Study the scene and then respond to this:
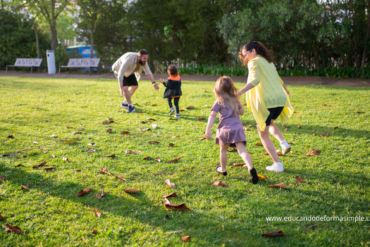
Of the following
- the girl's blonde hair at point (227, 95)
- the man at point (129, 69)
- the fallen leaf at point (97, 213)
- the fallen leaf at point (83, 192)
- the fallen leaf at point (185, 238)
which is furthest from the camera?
the man at point (129, 69)

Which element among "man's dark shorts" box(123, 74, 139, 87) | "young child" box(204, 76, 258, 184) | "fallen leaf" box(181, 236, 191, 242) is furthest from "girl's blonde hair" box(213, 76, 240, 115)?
"man's dark shorts" box(123, 74, 139, 87)

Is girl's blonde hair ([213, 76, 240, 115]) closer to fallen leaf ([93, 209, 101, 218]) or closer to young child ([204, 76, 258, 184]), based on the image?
young child ([204, 76, 258, 184])

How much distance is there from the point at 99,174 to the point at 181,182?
1089 millimetres

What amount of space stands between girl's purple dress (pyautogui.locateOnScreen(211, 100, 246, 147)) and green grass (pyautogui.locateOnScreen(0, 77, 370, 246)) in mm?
517

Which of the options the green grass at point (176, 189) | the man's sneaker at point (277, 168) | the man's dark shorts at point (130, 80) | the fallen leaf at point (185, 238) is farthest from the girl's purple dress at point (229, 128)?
the man's dark shorts at point (130, 80)

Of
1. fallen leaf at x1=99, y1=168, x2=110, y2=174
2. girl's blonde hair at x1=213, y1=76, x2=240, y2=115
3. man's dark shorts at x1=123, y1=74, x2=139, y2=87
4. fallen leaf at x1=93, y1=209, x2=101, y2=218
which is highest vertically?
man's dark shorts at x1=123, y1=74, x2=139, y2=87

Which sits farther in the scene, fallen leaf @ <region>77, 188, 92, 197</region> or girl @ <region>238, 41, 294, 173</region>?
girl @ <region>238, 41, 294, 173</region>

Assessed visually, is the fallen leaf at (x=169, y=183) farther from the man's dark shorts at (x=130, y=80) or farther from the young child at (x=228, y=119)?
the man's dark shorts at (x=130, y=80)

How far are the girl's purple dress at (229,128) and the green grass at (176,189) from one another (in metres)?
0.52

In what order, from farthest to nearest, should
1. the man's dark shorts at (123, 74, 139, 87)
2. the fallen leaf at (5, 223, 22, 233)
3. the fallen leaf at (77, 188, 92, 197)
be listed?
1. the man's dark shorts at (123, 74, 139, 87)
2. the fallen leaf at (77, 188, 92, 197)
3. the fallen leaf at (5, 223, 22, 233)

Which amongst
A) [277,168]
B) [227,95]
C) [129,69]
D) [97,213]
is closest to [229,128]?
[227,95]

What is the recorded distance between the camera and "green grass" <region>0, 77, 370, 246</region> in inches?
95.1

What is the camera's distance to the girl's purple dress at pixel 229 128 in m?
3.30

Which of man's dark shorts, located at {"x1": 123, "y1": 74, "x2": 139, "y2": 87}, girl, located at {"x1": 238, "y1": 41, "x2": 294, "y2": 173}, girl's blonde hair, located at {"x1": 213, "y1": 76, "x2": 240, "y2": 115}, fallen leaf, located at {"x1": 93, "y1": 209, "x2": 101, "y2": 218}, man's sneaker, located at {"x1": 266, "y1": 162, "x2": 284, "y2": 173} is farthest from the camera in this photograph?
man's dark shorts, located at {"x1": 123, "y1": 74, "x2": 139, "y2": 87}
